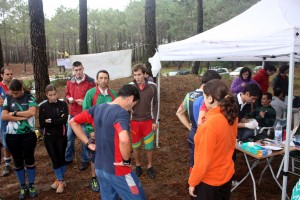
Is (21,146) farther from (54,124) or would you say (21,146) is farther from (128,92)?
(128,92)

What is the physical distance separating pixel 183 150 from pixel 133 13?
32.8m

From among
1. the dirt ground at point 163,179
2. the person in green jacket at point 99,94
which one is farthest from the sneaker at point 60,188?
the person in green jacket at point 99,94

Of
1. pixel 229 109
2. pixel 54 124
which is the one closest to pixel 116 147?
pixel 229 109

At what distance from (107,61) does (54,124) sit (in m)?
2.72

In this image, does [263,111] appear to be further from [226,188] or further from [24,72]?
[24,72]

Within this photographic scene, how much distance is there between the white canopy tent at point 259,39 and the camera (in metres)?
2.97

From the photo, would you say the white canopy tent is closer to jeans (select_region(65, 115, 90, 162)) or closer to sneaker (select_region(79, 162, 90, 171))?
jeans (select_region(65, 115, 90, 162))

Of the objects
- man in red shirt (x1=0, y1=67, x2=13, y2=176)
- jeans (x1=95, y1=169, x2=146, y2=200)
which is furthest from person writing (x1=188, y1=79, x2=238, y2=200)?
man in red shirt (x1=0, y1=67, x2=13, y2=176)

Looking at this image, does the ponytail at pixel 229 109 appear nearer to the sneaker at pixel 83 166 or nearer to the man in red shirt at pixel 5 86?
the sneaker at pixel 83 166

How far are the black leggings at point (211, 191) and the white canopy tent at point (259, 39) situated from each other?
1.19m

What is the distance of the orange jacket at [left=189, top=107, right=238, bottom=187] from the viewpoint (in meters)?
1.96

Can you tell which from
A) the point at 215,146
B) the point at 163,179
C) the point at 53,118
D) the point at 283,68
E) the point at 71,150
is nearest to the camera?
the point at 215,146

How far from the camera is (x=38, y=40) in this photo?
632cm

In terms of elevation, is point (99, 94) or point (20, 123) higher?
point (99, 94)
